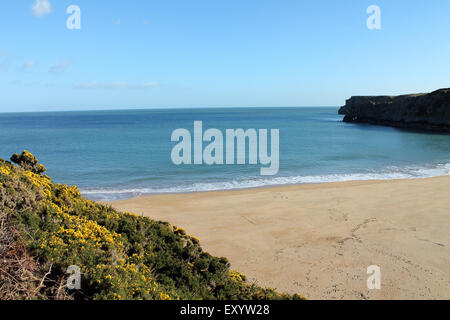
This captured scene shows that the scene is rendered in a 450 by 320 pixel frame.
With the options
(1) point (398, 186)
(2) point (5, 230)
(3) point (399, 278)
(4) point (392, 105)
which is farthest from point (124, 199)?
(4) point (392, 105)

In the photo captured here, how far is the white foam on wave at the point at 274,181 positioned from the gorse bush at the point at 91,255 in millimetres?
11660

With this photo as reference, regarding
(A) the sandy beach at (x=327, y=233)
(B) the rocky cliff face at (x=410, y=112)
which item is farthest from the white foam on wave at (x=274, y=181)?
(B) the rocky cliff face at (x=410, y=112)

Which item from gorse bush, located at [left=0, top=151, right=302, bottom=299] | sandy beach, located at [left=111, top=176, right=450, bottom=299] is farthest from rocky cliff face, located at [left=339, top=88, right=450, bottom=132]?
gorse bush, located at [left=0, top=151, right=302, bottom=299]

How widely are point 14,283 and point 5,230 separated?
1161 mm

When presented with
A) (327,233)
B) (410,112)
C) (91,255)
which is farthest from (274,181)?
(410,112)

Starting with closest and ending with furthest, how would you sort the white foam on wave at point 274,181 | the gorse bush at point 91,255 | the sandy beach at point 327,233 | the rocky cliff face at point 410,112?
1. the gorse bush at point 91,255
2. the sandy beach at point 327,233
3. the white foam on wave at point 274,181
4. the rocky cliff face at point 410,112

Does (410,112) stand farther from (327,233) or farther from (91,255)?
(91,255)

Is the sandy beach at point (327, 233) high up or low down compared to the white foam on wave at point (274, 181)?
down

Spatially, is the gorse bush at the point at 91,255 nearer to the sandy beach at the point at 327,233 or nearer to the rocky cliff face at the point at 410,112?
the sandy beach at the point at 327,233

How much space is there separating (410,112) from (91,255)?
266ft

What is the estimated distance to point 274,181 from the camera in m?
22.7

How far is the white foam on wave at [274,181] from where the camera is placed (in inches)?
774

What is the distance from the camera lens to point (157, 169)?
1046 inches
